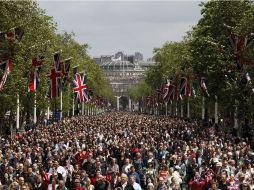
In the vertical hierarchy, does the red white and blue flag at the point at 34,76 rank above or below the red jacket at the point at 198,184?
above

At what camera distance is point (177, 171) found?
21906mm

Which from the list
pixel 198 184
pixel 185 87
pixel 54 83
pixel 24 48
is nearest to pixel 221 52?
pixel 185 87

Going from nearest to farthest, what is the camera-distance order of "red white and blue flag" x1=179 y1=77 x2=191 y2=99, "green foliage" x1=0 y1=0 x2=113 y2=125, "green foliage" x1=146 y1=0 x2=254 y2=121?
"green foliage" x1=0 y1=0 x2=113 y2=125 → "green foliage" x1=146 y1=0 x2=254 y2=121 → "red white and blue flag" x1=179 y1=77 x2=191 y2=99

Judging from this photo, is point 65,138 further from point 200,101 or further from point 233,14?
point 200,101

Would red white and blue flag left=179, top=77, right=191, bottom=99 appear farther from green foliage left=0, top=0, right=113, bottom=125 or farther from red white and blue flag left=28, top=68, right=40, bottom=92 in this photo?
red white and blue flag left=28, top=68, right=40, bottom=92

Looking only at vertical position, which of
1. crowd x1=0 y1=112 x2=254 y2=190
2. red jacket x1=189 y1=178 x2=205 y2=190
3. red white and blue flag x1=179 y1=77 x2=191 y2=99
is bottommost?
red jacket x1=189 y1=178 x2=205 y2=190

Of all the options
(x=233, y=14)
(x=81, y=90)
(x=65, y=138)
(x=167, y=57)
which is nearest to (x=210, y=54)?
(x=233, y=14)

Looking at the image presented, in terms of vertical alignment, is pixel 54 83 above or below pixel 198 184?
above

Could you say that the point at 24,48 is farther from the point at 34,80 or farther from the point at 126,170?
the point at 126,170

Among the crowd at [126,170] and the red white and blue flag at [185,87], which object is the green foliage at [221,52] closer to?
the red white and blue flag at [185,87]


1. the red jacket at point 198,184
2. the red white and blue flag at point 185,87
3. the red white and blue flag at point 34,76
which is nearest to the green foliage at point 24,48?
the red white and blue flag at point 34,76

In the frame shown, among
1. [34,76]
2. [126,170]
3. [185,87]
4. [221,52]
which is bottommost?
[126,170]

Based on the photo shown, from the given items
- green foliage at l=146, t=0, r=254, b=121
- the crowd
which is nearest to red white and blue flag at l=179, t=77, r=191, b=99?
green foliage at l=146, t=0, r=254, b=121

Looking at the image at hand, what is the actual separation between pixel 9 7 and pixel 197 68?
16.2 meters
